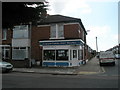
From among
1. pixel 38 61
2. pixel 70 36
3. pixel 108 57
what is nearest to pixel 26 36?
pixel 38 61

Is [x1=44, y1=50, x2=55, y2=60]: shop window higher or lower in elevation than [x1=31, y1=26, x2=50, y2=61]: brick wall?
lower

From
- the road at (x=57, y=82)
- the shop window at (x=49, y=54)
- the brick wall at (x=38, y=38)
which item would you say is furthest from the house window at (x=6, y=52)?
the road at (x=57, y=82)

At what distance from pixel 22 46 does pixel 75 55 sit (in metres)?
7.99

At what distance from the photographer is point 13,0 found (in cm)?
805

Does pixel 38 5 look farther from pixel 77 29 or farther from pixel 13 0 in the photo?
pixel 77 29

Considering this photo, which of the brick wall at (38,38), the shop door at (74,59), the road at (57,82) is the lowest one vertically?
the road at (57,82)

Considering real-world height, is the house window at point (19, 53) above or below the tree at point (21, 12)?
below

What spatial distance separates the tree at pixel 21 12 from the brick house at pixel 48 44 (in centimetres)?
1826

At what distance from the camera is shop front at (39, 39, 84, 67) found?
29.1 meters

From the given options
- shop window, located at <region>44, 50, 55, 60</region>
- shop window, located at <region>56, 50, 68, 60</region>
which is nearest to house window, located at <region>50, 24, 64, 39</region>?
shop window, located at <region>44, 50, 55, 60</region>

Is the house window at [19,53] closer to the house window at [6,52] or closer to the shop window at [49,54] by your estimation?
the house window at [6,52]

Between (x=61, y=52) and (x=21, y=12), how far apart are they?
21153mm

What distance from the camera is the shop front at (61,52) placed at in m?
29.1

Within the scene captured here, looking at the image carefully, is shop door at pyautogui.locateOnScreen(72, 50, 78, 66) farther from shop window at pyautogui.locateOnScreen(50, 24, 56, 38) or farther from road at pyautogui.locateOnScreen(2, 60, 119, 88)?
road at pyautogui.locateOnScreen(2, 60, 119, 88)
